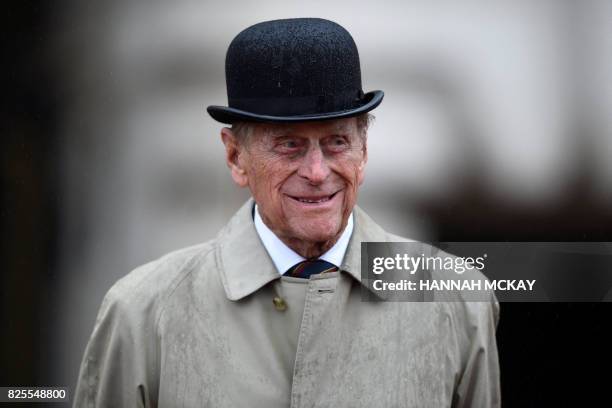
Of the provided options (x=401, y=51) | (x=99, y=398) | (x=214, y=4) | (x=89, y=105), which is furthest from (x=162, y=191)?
(x=99, y=398)

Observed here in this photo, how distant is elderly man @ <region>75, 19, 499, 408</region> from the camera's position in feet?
8.01

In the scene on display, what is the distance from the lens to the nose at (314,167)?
240 cm

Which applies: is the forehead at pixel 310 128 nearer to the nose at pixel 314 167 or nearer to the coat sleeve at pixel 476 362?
the nose at pixel 314 167

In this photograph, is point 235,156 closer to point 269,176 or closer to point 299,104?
point 269,176

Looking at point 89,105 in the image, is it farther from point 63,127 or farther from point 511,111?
point 511,111

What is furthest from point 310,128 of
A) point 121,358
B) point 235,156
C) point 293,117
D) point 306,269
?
point 121,358

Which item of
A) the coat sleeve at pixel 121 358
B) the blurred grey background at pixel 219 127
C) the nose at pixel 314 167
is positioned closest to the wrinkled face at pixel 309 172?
the nose at pixel 314 167

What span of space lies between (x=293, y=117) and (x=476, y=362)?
894 millimetres

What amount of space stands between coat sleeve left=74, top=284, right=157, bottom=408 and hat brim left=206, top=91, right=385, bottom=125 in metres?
0.57

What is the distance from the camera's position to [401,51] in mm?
3826

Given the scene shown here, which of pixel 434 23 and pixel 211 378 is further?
pixel 434 23

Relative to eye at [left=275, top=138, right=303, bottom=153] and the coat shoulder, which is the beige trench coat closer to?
the coat shoulder

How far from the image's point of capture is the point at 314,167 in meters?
2.41

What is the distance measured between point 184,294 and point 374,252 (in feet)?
1.80
